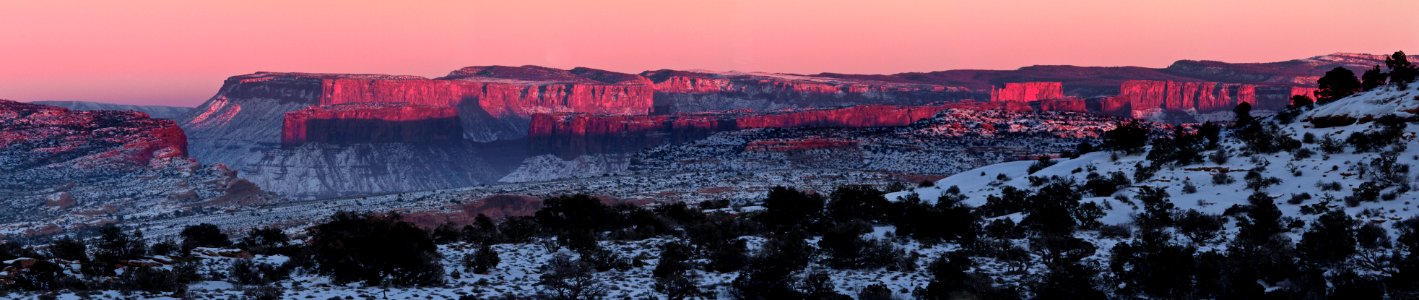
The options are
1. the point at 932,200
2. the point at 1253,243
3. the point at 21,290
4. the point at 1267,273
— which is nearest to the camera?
the point at 21,290

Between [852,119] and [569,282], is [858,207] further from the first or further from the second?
[852,119]

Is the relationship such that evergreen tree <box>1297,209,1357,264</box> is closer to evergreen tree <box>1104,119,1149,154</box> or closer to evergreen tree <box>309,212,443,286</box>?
evergreen tree <box>309,212,443,286</box>

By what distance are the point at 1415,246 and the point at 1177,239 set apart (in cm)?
640

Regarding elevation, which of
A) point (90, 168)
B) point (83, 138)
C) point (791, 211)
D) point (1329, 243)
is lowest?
point (90, 168)

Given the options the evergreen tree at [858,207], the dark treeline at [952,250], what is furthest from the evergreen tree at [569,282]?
the evergreen tree at [858,207]

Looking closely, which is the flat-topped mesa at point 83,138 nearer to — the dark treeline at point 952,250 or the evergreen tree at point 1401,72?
the dark treeline at point 952,250

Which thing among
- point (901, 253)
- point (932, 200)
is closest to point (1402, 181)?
point (901, 253)

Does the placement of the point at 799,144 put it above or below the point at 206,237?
below

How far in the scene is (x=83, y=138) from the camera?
156875mm

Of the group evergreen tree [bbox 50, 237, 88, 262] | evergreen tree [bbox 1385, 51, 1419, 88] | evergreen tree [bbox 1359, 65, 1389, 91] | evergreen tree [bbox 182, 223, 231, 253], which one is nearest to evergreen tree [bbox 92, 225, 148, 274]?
evergreen tree [bbox 50, 237, 88, 262]

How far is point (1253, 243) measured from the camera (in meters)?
30.3

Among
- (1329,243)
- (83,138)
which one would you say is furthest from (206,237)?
(83,138)

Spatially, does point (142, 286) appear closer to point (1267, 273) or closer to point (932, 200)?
point (1267, 273)

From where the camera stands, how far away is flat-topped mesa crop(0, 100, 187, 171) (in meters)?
145
